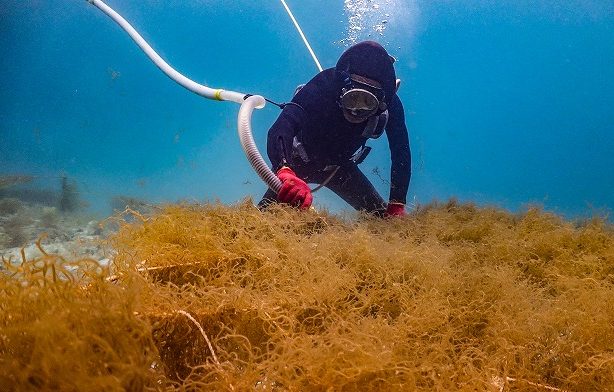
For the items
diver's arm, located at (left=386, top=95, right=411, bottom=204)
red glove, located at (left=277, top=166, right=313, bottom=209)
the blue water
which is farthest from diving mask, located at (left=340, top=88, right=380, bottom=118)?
the blue water

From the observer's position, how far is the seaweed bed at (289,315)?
3.40ft

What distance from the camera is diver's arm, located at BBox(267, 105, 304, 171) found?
4777 mm

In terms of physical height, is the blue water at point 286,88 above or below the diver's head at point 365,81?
above

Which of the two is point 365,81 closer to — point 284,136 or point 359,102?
point 359,102

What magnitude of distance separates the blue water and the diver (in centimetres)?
4034

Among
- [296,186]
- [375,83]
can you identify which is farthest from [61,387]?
[375,83]

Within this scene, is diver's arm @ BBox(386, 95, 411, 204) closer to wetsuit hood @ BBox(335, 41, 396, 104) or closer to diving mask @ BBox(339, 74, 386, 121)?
wetsuit hood @ BBox(335, 41, 396, 104)

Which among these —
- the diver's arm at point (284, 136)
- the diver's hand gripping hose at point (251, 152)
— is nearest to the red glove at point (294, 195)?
the diver's hand gripping hose at point (251, 152)

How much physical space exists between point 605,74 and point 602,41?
5.86m

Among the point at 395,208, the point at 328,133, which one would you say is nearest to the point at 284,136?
the point at 328,133

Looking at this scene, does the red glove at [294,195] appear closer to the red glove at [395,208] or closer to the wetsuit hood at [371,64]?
the red glove at [395,208]

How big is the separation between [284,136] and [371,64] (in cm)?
157

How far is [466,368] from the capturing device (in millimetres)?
1524

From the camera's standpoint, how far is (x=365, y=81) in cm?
497
